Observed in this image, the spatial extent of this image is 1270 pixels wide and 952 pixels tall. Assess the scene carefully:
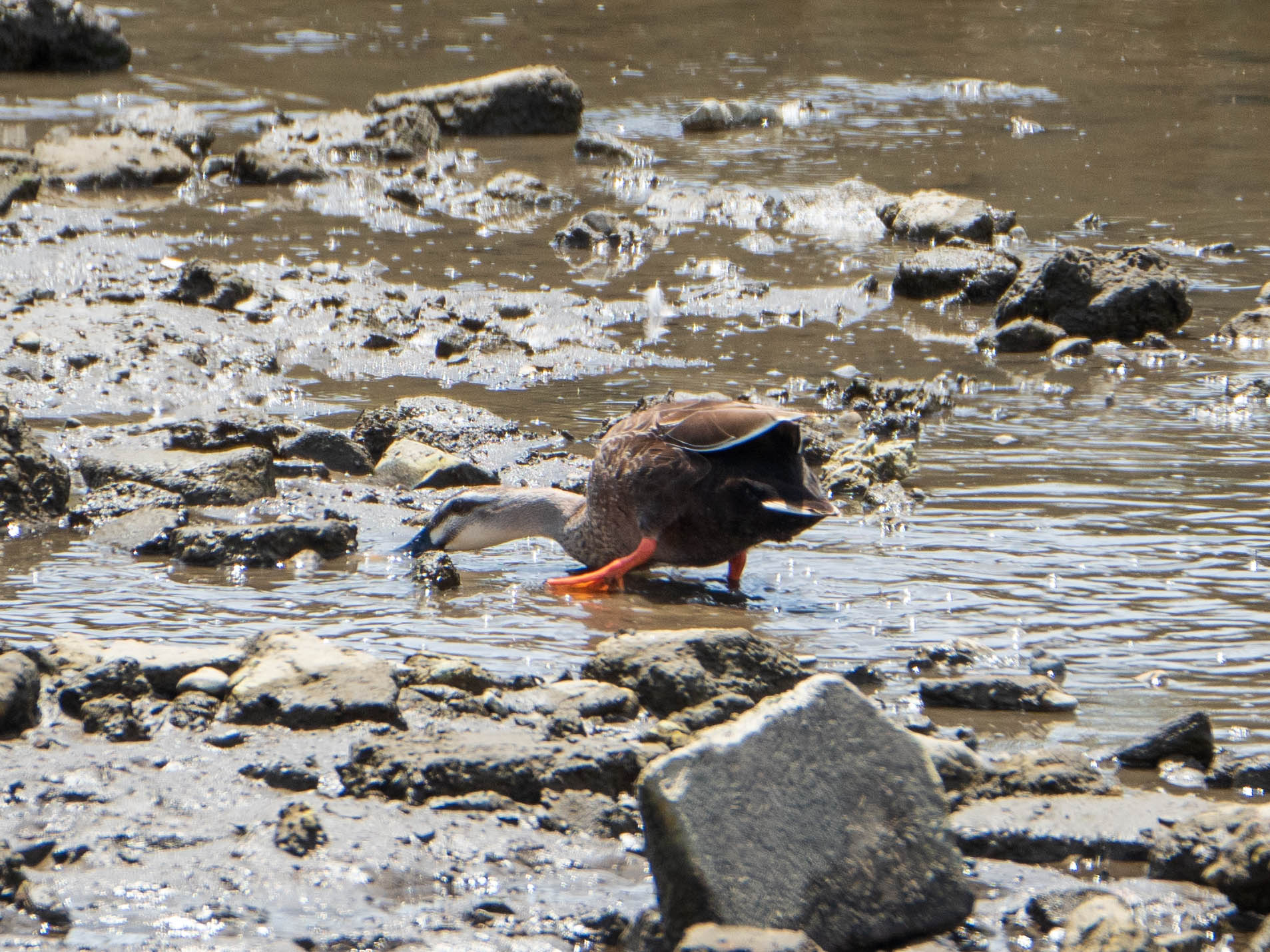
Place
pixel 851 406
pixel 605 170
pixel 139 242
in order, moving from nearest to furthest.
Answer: pixel 851 406
pixel 139 242
pixel 605 170

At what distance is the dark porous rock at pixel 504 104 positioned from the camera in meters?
15.0

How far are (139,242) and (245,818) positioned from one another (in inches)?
308

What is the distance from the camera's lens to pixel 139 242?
10523 millimetres

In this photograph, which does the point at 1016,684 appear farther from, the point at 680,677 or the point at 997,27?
the point at 997,27

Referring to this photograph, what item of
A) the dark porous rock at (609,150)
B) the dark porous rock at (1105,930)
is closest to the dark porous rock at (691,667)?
the dark porous rock at (1105,930)

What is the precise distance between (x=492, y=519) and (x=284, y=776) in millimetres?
2067

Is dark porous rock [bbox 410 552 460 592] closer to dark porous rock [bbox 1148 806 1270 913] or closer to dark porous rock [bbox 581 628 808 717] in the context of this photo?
dark porous rock [bbox 581 628 808 717]

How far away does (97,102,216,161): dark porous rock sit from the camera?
44.4 ft

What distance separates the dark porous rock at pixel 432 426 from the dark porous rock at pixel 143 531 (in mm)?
1284

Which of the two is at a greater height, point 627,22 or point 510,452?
point 627,22

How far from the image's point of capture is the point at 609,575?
213 inches

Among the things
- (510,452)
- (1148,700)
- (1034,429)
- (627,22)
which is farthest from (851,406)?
(627,22)

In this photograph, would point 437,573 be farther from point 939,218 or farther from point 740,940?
point 939,218

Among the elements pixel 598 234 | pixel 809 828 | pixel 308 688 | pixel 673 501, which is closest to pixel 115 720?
pixel 308 688
